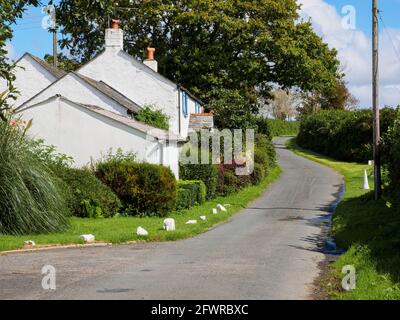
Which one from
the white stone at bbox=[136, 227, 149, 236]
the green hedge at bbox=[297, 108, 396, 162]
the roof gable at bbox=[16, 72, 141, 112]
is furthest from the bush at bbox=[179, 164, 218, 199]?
the green hedge at bbox=[297, 108, 396, 162]

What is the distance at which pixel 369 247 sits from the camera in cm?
1344

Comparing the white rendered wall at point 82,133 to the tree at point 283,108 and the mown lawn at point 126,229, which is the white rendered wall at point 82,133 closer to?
the mown lawn at point 126,229

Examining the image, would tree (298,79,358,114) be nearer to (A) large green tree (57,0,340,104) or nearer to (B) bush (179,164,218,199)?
(A) large green tree (57,0,340,104)

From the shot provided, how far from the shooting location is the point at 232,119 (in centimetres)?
4616

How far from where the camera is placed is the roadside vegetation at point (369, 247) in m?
9.84

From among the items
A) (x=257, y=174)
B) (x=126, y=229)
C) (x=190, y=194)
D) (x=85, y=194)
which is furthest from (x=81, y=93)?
(x=126, y=229)

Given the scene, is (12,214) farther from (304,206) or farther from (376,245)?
(304,206)

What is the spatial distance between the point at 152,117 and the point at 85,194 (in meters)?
12.8

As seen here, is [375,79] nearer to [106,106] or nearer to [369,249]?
[369,249]

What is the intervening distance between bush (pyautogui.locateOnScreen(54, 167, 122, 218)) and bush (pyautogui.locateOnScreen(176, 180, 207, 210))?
13.1 ft

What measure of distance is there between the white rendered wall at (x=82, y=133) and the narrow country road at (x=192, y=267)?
664 centimetres

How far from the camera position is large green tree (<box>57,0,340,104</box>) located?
4609 cm

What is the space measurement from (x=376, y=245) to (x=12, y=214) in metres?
9.63

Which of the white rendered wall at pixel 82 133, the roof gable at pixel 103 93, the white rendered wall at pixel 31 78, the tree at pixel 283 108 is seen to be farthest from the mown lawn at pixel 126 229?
the tree at pixel 283 108
